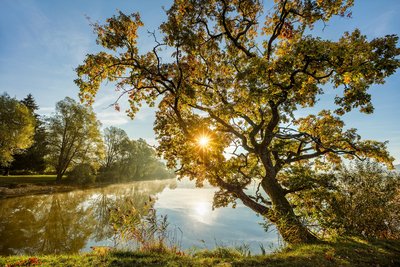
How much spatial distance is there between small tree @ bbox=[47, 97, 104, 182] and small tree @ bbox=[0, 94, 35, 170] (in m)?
6.44

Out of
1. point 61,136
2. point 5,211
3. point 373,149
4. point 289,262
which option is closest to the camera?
point 289,262

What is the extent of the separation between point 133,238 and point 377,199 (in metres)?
9.88

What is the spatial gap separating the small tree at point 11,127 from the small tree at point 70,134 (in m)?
6.44

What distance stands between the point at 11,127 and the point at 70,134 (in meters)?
9.23

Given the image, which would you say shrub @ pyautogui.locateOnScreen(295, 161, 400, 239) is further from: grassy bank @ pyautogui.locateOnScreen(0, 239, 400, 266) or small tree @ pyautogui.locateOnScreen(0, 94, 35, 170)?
small tree @ pyautogui.locateOnScreen(0, 94, 35, 170)

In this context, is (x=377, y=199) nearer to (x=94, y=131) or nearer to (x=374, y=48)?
(x=374, y=48)

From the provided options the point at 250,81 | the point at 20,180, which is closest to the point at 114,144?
the point at 20,180

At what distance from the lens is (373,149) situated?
361 inches

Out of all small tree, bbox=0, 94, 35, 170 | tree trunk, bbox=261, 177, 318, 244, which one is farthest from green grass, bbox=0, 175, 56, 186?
→ tree trunk, bbox=261, 177, 318, 244

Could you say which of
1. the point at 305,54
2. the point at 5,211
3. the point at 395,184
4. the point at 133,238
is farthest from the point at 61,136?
the point at 395,184

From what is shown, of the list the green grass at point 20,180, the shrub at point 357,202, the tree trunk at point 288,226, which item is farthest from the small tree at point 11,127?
the shrub at point 357,202

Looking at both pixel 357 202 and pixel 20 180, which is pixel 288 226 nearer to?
pixel 357 202

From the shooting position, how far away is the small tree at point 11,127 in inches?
1009

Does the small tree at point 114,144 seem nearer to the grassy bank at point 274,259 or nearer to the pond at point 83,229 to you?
the pond at point 83,229
